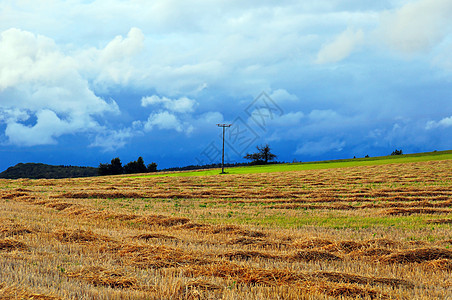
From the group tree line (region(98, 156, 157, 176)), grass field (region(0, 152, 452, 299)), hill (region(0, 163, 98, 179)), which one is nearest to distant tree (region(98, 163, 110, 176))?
tree line (region(98, 156, 157, 176))

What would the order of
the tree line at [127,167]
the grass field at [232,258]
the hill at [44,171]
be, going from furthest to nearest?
1. the hill at [44,171]
2. the tree line at [127,167]
3. the grass field at [232,258]

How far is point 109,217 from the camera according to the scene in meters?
15.6

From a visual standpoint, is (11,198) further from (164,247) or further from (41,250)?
(164,247)

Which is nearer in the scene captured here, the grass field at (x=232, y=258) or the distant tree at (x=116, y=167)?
the grass field at (x=232, y=258)

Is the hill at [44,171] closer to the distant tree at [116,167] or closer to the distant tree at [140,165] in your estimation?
the distant tree at [116,167]

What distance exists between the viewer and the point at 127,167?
10475 cm

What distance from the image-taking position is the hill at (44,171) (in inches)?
4446

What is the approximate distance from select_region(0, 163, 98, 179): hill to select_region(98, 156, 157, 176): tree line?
363 inches

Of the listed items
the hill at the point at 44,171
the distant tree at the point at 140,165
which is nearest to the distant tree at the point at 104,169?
the hill at the point at 44,171

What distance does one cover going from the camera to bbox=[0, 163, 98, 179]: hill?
11294 cm

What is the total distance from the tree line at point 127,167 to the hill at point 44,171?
9.21 m

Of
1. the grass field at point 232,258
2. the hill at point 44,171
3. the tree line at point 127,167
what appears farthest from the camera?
the hill at point 44,171

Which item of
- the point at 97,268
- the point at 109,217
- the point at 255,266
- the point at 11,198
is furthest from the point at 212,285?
the point at 11,198

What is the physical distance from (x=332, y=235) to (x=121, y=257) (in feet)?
20.9
